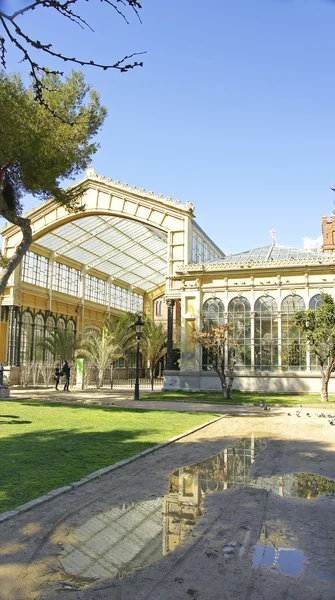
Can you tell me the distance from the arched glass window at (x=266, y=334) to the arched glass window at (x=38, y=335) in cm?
1708

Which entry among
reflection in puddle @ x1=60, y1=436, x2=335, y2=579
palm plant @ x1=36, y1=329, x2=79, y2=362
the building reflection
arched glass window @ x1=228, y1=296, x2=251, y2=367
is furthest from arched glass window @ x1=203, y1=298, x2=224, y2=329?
reflection in puddle @ x1=60, y1=436, x2=335, y2=579

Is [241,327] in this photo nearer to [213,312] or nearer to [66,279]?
[213,312]

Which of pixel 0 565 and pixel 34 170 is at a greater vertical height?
pixel 34 170

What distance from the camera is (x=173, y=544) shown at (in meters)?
4.35

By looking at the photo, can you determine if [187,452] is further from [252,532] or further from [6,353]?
[6,353]

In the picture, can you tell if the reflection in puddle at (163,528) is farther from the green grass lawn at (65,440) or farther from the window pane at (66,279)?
the window pane at (66,279)

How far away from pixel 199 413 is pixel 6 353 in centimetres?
2090

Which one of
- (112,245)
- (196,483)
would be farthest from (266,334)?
(196,483)

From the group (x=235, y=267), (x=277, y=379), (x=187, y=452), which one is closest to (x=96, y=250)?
(x=235, y=267)

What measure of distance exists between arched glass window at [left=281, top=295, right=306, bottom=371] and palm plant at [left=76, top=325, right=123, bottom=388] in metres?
10.2

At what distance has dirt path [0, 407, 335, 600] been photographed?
3.54 meters

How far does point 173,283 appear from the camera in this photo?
3072 cm

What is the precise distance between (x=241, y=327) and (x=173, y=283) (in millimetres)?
5448

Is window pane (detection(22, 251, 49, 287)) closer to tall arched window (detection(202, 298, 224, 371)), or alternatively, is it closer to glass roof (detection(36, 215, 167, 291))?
glass roof (detection(36, 215, 167, 291))
